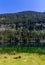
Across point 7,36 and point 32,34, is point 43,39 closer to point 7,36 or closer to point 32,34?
point 32,34

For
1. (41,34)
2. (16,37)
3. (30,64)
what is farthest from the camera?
(41,34)

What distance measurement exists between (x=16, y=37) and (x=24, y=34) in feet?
38.7

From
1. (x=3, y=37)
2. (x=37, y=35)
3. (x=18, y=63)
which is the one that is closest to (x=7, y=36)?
(x=3, y=37)

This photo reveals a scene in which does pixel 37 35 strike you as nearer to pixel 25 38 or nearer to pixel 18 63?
pixel 25 38

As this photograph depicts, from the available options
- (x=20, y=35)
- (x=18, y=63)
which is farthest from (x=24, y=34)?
(x=18, y=63)

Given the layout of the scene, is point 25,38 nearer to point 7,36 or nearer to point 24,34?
point 24,34

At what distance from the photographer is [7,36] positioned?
577ft

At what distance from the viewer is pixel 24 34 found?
179 metres

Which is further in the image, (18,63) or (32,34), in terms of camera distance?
(32,34)

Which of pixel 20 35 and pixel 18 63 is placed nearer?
pixel 18 63

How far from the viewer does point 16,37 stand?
170875mm

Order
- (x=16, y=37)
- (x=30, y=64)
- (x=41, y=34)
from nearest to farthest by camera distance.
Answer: (x=30, y=64), (x=16, y=37), (x=41, y=34)

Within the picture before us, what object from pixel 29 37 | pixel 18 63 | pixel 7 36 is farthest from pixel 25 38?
pixel 18 63

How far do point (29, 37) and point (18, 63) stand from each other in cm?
15534
